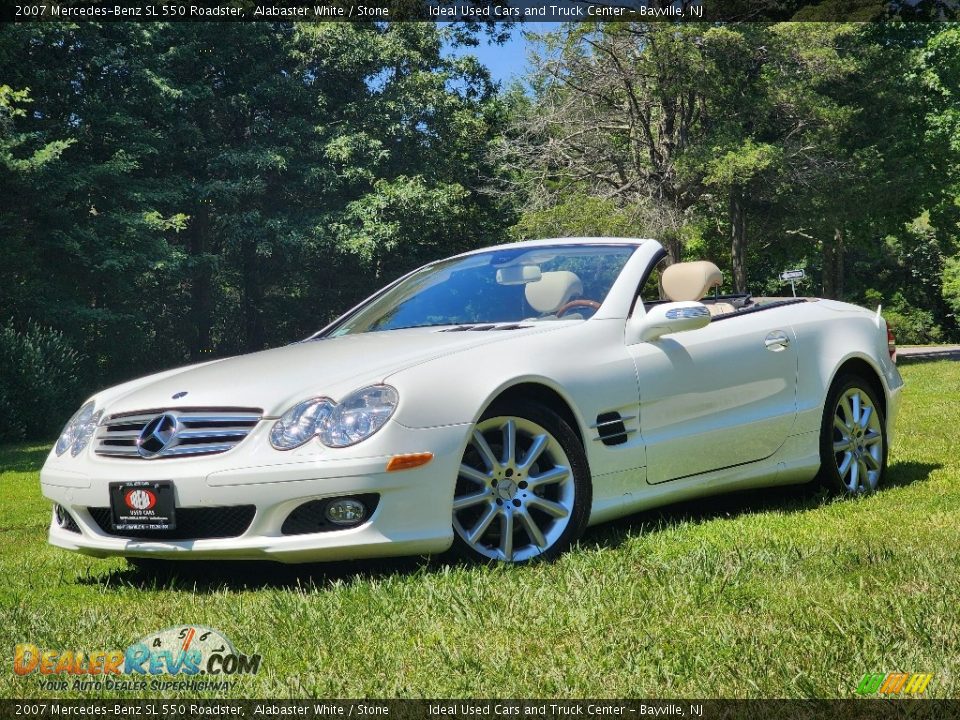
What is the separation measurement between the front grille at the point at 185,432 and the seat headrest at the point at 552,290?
179 cm

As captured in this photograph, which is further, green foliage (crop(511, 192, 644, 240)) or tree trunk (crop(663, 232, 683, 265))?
tree trunk (crop(663, 232, 683, 265))

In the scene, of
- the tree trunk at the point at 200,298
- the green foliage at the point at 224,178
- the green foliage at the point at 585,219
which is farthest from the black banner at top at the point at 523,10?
the tree trunk at the point at 200,298

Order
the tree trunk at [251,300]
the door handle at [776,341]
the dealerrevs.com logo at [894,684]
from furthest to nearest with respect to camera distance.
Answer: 1. the tree trunk at [251,300]
2. the door handle at [776,341]
3. the dealerrevs.com logo at [894,684]

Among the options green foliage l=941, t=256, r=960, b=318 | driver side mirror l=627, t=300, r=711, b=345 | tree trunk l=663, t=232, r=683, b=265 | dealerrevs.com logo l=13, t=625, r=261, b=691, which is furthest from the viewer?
green foliage l=941, t=256, r=960, b=318

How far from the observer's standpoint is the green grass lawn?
357 centimetres

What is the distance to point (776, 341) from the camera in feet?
22.5

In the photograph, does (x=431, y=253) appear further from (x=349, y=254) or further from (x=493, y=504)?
(x=493, y=504)

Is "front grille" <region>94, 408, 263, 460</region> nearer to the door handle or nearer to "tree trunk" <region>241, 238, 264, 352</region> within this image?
the door handle

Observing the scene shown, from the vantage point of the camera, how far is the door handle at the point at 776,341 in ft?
22.3

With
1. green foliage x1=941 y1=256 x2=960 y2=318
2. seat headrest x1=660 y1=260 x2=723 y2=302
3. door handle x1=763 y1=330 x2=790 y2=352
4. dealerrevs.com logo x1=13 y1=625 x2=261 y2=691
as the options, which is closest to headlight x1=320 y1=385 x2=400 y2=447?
dealerrevs.com logo x1=13 y1=625 x2=261 y2=691

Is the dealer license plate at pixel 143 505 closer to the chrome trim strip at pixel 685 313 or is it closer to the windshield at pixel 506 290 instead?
the windshield at pixel 506 290

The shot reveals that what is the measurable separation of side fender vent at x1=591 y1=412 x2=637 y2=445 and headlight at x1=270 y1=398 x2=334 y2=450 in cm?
132

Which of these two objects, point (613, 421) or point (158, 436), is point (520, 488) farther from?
point (158, 436)

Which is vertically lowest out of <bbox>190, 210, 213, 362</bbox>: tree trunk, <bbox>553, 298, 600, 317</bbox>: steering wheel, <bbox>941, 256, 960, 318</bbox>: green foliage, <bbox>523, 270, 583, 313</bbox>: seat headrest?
<bbox>941, 256, 960, 318</bbox>: green foliage
